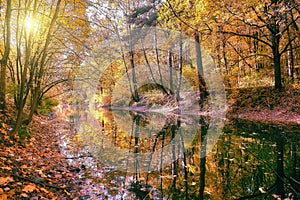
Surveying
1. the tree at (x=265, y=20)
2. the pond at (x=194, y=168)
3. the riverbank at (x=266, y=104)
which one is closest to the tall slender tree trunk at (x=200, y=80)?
the riverbank at (x=266, y=104)

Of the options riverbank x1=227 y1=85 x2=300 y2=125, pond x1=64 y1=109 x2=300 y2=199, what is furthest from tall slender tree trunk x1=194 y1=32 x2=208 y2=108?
pond x1=64 y1=109 x2=300 y2=199

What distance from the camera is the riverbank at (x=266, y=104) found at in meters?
11.1

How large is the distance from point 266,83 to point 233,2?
9.49 metres

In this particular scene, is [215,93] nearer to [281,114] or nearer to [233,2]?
[281,114]

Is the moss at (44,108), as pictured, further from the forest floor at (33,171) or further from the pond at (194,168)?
the forest floor at (33,171)

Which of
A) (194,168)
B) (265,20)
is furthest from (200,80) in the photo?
(194,168)

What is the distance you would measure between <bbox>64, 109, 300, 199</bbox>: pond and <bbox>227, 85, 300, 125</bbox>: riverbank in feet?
12.5

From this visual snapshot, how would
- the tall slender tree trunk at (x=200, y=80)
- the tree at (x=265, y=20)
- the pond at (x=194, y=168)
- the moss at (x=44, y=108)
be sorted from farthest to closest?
the tall slender tree trunk at (x=200, y=80), the moss at (x=44, y=108), the tree at (x=265, y=20), the pond at (x=194, y=168)

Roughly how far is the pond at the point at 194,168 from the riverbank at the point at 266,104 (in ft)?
12.5

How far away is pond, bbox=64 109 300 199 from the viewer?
369cm

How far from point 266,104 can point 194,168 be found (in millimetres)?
9607

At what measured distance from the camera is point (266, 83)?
1627 cm

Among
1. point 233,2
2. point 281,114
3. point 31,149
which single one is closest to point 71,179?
point 31,149

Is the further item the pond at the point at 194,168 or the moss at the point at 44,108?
the moss at the point at 44,108
